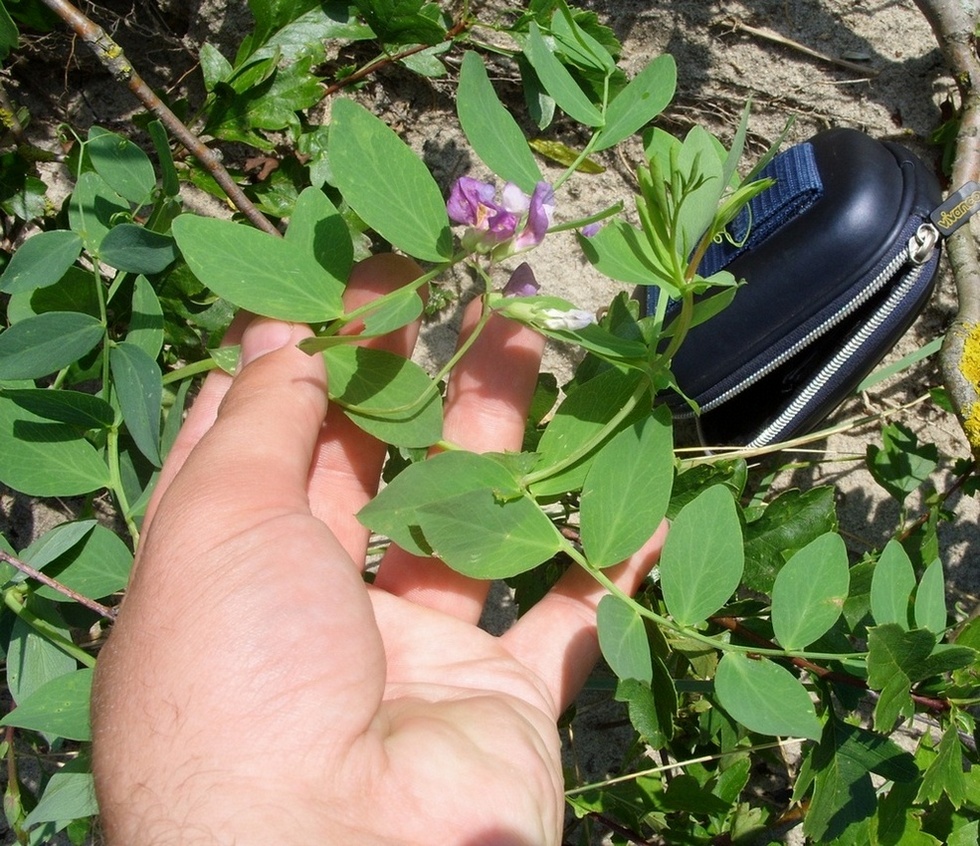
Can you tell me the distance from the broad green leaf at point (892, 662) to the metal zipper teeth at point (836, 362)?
839 millimetres

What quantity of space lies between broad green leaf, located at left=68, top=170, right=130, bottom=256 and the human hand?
306mm

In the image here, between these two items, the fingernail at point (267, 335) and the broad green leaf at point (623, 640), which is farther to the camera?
the fingernail at point (267, 335)

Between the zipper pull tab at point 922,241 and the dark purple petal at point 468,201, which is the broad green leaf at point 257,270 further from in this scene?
the zipper pull tab at point 922,241

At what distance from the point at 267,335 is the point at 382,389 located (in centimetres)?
19

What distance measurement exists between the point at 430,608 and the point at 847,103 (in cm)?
177

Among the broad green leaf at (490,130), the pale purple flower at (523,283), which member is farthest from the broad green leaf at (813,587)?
the broad green leaf at (490,130)

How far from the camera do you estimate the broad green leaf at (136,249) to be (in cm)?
125

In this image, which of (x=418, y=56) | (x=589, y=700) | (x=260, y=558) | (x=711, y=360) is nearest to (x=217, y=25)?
(x=418, y=56)

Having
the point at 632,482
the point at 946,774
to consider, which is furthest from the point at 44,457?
the point at 946,774

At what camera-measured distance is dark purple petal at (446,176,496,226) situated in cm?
120

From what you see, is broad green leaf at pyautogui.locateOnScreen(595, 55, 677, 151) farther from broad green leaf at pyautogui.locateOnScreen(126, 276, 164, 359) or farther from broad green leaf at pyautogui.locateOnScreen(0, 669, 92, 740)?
broad green leaf at pyautogui.locateOnScreen(0, 669, 92, 740)

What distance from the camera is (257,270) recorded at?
3.68 feet

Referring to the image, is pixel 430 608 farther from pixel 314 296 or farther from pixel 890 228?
pixel 890 228

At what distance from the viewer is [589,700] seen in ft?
7.02
